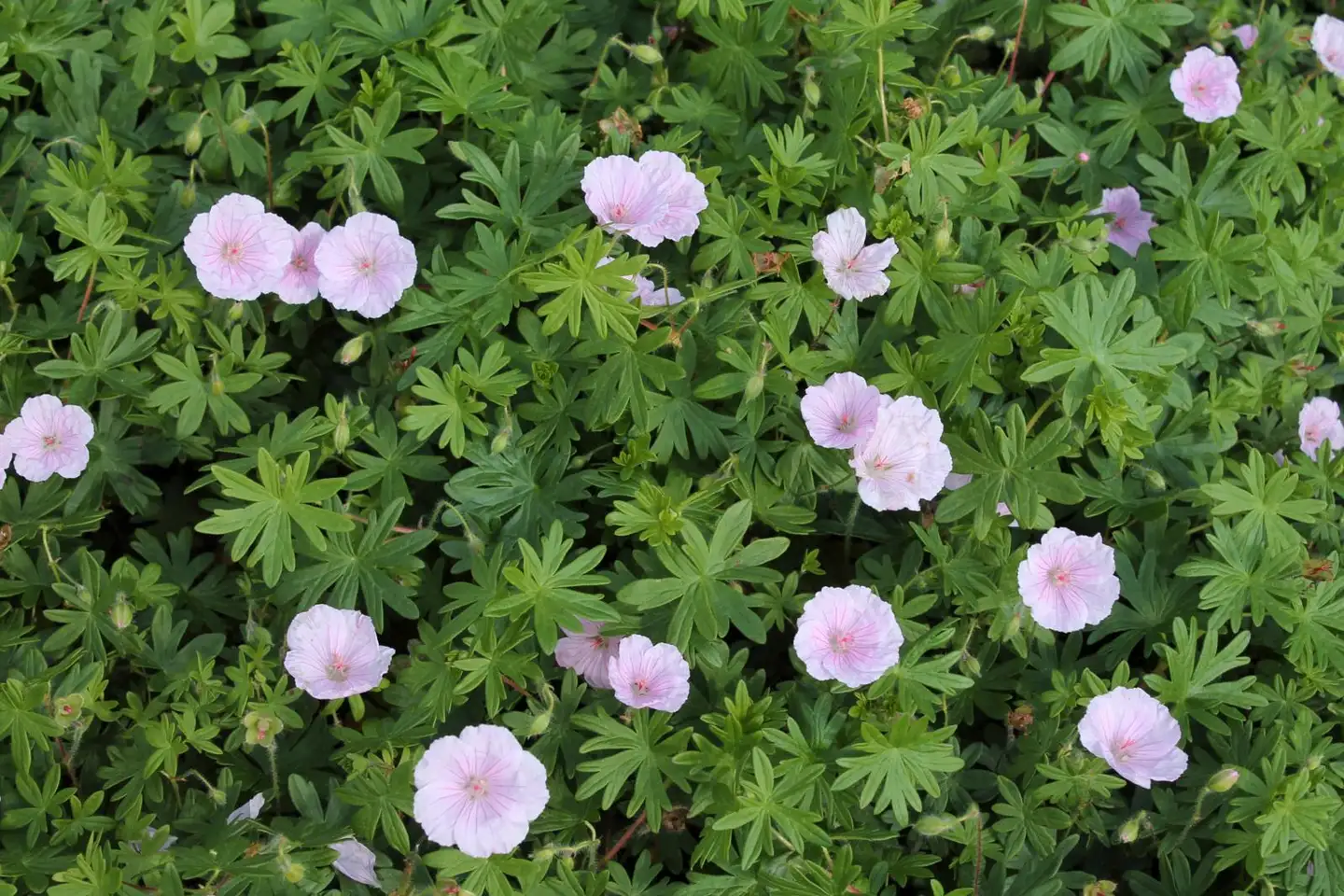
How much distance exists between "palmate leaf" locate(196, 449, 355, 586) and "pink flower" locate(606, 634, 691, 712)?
0.59 metres

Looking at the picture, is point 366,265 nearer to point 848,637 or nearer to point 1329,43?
point 848,637

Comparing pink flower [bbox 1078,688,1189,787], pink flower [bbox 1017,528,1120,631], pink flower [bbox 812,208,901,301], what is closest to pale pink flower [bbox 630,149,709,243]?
pink flower [bbox 812,208,901,301]

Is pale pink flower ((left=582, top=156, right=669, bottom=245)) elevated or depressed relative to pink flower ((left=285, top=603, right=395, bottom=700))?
elevated

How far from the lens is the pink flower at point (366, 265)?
8.00 feet

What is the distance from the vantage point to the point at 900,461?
2.29 metres

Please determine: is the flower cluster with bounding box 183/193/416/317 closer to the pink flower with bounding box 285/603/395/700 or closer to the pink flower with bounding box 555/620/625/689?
the pink flower with bounding box 285/603/395/700

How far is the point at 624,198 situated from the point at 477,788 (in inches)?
48.8

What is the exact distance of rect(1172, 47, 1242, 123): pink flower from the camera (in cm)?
291

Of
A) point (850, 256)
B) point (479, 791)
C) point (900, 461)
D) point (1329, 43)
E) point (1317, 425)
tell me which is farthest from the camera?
point (1329, 43)

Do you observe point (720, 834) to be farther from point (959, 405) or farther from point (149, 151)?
point (149, 151)

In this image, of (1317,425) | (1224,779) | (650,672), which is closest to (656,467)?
(650,672)

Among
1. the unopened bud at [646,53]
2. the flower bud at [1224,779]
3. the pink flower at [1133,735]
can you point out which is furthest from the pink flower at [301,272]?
the flower bud at [1224,779]

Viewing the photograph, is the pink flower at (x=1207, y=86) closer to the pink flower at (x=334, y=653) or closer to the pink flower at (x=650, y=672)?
the pink flower at (x=650, y=672)

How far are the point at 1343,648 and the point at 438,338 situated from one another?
203 centimetres
